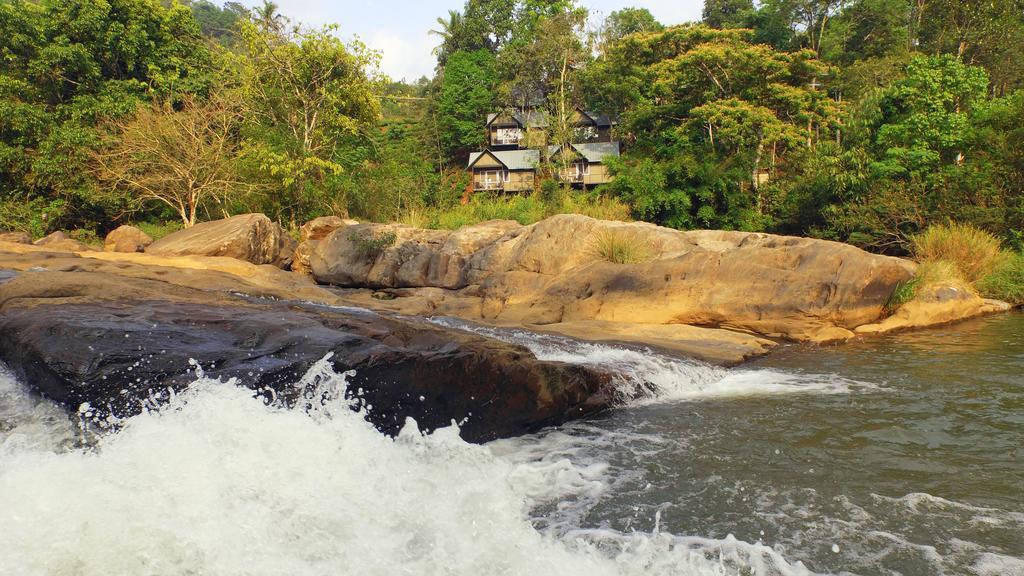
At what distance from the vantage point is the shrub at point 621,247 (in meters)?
13.6

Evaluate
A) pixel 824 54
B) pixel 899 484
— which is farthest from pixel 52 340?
pixel 824 54

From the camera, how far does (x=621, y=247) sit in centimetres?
1362

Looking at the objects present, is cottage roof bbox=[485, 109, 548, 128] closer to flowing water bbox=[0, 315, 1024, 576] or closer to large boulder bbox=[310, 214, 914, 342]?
large boulder bbox=[310, 214, 914, 342]

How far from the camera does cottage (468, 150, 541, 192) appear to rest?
3950 centimetres

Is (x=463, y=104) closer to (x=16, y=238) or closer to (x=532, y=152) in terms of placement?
(x=532, y=152)

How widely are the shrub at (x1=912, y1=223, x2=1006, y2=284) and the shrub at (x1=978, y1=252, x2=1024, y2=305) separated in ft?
0.45

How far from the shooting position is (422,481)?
400 centimetres

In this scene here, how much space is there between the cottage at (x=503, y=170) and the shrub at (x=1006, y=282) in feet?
89.3

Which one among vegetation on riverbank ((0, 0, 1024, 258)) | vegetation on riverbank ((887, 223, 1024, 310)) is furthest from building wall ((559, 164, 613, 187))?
vegetation on riverbank ((887, 223, 1024, 310))

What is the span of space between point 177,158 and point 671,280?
16.6 m

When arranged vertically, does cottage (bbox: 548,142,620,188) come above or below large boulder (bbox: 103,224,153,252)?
above

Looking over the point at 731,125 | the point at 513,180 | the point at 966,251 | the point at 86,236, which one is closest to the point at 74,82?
the point at 86,236

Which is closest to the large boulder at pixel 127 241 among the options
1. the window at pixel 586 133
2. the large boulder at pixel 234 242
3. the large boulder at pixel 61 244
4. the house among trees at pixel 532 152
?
the large boulder at pixel 234 242

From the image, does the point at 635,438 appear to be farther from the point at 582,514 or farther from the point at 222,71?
the point at 222,71
